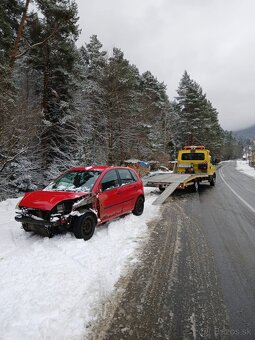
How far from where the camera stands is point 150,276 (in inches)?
176

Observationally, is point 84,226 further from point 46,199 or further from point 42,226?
point 46,199

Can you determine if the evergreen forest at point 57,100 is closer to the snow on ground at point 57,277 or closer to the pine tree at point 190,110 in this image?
the snow on ground at point 57,277

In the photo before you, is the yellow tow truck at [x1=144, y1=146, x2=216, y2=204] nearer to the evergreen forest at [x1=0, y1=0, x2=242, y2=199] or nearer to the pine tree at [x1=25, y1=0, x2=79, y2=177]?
the evergreen forest at [x1=0, y1=0, x2=242, y2=199]

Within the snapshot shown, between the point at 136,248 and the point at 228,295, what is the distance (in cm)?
227

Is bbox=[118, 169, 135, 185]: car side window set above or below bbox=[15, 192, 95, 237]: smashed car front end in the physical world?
above

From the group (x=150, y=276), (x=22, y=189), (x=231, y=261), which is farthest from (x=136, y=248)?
(x=22, y=189)

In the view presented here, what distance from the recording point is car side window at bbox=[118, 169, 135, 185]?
7844mm

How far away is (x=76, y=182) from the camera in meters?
6.93

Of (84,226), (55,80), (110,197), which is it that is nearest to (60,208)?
(84,226)

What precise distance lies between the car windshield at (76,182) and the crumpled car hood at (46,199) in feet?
1.33

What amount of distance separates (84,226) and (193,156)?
1285 centimetres

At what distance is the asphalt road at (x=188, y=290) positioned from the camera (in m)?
3.13

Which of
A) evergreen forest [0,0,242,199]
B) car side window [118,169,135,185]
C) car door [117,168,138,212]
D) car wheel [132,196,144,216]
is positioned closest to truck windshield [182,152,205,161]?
evergreen forest [0,0,242,199]

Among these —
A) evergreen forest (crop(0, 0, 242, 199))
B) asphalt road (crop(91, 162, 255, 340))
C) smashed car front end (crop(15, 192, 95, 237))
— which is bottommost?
asphalt road (crop(91, 162, 255, 340))
